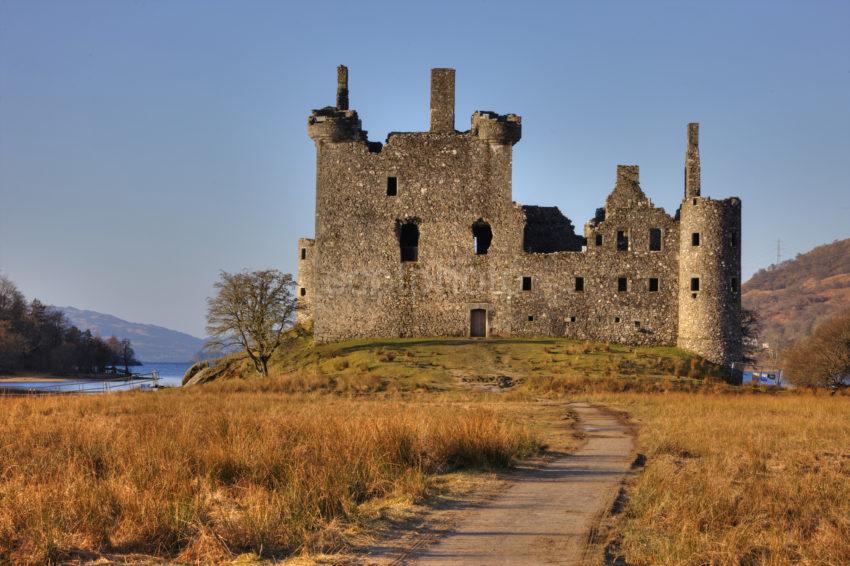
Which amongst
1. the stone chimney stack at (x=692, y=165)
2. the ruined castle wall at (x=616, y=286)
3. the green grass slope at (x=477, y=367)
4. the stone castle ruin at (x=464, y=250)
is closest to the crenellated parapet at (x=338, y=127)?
the stone castle ruin at (x=464, y=250)

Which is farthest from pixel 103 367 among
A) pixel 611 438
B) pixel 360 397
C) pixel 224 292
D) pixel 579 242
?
pixel 611 438

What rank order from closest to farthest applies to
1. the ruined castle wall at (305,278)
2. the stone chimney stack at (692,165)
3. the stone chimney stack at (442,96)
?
the stone chimney stack at (692,165) → the stone chimney stack at (442,96) → the ruined castle wall at (305,278)

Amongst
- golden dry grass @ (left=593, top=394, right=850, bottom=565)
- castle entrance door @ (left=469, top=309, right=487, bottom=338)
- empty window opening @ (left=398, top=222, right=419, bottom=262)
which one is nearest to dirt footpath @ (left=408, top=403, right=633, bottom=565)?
golden dry grass @ (left=593, top=394, right=850, bottom=565)

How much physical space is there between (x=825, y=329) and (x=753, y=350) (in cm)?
482

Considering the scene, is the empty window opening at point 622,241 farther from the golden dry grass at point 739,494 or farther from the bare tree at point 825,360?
the golden dry grass at point 739,494

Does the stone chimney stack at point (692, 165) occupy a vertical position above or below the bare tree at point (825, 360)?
above

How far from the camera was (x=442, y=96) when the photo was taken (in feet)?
152

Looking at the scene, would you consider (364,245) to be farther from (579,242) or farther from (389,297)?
(579,242)

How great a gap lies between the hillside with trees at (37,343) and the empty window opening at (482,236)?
2298 inches

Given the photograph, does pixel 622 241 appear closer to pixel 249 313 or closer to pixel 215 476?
pixel 249 313

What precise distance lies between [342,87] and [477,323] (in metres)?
14.9

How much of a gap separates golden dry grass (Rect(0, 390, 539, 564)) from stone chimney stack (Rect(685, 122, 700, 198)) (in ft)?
97.7

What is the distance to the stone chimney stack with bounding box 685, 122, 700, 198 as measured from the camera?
1758 inches

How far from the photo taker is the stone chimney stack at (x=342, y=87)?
48531mm
